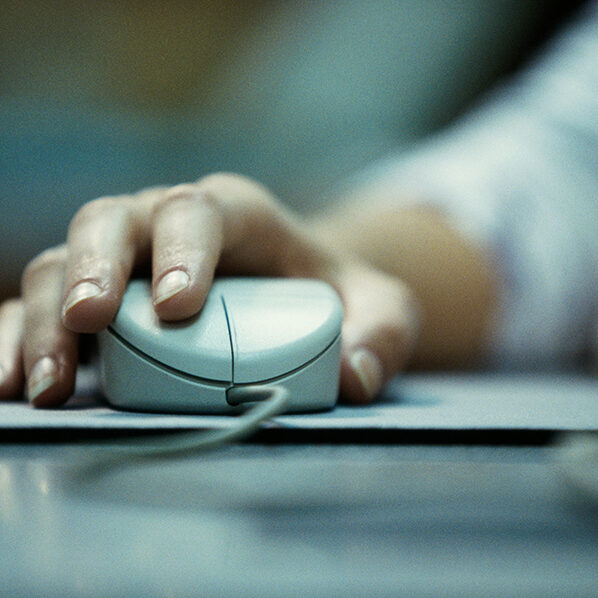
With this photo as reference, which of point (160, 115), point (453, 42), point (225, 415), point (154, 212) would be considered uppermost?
point (453, 42)

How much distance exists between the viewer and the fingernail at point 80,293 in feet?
1.25

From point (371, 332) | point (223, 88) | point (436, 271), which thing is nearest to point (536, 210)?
point (436, 271)

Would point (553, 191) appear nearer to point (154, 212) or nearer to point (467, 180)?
point (467, 180)

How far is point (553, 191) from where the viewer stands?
0.85m

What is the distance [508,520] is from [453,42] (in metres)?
1.27

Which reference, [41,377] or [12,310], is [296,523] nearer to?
[41,377]

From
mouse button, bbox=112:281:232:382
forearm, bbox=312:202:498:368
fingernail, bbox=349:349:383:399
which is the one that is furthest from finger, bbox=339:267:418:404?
forearm, bbox=312:202:498:368

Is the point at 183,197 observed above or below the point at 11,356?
above

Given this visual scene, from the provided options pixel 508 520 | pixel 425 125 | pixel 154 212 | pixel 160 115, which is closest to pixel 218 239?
pixel 154 212

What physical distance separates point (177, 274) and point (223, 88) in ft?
3.02

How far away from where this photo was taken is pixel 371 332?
0.50 meters

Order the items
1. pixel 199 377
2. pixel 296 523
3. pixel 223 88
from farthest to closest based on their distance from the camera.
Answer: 1. pixel 223 88
2. pixel 199 377
3. pixel 296 523

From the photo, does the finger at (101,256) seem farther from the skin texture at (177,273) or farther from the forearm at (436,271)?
the forearm at (436,271)

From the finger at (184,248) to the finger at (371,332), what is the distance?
11 cm
